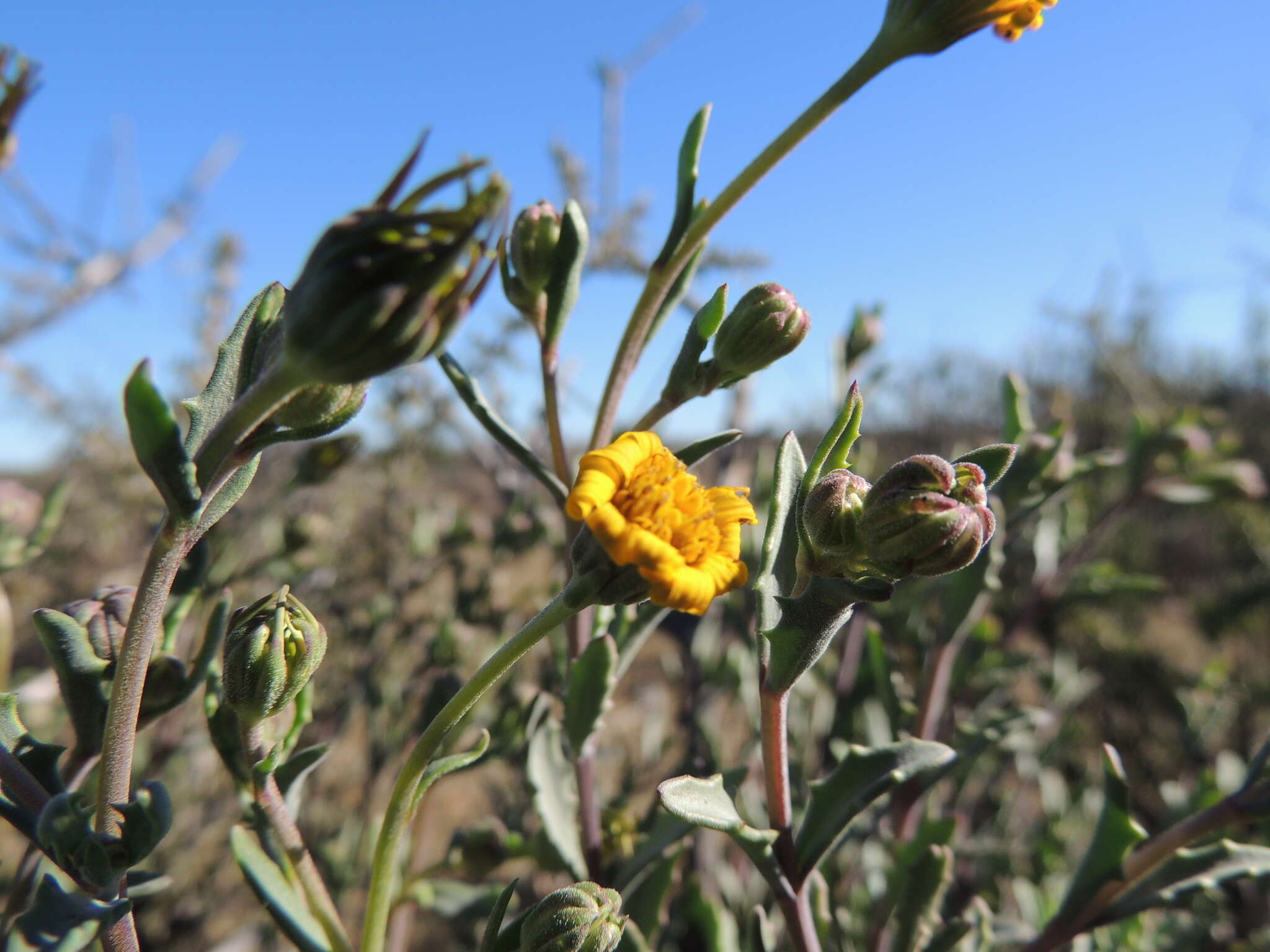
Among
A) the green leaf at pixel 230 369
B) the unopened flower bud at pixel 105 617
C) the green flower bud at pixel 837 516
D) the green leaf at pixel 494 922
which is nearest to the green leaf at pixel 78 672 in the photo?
the unopened flower bud at pixel 105 617

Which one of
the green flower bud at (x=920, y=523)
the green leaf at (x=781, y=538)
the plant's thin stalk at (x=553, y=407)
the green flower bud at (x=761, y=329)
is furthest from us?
the plant's thin stalk at (x=553, y=407)

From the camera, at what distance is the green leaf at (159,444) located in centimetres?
65

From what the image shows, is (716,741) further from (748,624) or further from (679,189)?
(679,189)

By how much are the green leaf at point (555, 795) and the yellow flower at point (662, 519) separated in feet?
1.74

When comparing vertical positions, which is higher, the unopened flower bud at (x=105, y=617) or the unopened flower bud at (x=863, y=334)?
the unopened flower bud at (x=105, y=617)

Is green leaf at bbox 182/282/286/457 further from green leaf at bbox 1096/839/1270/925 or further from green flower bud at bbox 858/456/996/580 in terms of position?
green leaf at bbox 1096/839/1270/925

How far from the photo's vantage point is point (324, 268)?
0.64 meters

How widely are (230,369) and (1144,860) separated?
4.50ft

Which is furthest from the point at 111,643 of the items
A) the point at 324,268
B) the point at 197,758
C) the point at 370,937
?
the point at 197,758

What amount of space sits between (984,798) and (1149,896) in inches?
74.8

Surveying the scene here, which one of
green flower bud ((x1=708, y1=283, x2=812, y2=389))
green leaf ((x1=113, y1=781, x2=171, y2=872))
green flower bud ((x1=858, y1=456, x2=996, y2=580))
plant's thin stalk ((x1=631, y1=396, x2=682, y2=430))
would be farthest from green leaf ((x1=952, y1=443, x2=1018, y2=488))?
green leaf ((x1=113, y1=781, x2=171, y2=872))

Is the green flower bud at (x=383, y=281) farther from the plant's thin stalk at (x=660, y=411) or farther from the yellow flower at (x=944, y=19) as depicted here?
the yellow flower at (x=944, y=19)

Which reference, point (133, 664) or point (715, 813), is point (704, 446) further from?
point (133, 664)

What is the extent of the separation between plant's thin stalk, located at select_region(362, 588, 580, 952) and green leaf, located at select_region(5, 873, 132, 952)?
25cm
